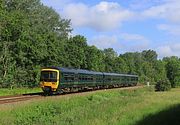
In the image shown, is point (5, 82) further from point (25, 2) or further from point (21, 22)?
point (25, 2)

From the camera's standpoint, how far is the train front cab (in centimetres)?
4328

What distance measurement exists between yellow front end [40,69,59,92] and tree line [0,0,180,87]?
17621 mm

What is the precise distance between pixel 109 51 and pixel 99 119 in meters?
142

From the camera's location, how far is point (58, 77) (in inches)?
1716

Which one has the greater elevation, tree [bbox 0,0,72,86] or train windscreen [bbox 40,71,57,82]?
tree [bbox 0,0,72,86]

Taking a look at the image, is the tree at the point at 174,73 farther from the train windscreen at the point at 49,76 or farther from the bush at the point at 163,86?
the train windscreen at the point at 49,76

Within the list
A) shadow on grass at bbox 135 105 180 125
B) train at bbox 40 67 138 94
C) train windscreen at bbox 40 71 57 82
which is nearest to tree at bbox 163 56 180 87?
train at bbox 40 67 138 94

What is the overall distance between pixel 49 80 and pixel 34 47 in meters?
25.0

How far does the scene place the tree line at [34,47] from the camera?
208 ft

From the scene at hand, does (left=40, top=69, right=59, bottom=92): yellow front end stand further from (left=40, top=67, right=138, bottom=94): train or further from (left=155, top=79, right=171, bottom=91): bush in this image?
(left=155, top=79, right=171, bottom=91): bush

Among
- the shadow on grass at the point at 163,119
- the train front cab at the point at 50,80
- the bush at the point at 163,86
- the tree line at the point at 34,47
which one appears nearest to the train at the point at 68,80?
the train front cab at the point at 50,80

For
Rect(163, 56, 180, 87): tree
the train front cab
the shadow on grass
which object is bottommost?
the shadow on grass

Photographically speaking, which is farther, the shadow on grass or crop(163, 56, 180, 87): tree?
crop(163, 56, 180, 87): tree

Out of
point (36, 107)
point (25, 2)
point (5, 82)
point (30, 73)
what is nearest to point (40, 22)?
point (25, 2)
